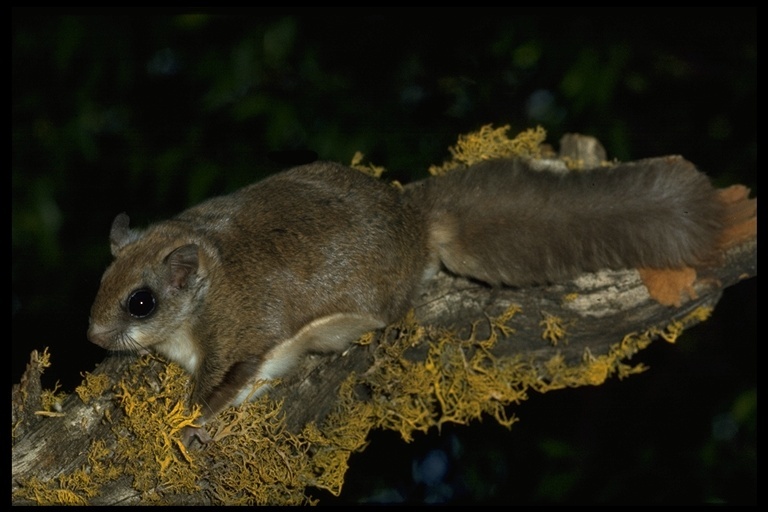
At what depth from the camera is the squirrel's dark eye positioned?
2920mm

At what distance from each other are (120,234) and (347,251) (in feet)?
2.57

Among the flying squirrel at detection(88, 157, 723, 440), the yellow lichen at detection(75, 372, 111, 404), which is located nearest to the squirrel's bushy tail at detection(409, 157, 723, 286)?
the flying squirrel at detection(88, 157, 723, 440)

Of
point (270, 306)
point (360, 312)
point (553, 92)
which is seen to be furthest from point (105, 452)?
point (553, 92)

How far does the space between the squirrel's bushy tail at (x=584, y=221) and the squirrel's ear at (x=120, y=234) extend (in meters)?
1.11

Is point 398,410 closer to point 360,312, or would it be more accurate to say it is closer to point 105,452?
point 360,312

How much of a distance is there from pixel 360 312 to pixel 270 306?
11.6 inches

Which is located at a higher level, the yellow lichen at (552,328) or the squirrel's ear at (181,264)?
the squirrel's ear at (181,264)

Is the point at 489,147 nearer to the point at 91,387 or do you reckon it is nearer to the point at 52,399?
the point at 91,387

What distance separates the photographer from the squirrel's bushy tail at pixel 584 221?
10.1 ft

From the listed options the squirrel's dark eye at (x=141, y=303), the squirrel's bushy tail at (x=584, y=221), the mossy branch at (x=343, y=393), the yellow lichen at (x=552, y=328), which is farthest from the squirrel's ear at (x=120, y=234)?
the yellow lichen at (x=552, y=328)

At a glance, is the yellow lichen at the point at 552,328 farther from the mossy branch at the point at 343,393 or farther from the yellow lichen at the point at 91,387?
the yellow lichen at the point at 91,387

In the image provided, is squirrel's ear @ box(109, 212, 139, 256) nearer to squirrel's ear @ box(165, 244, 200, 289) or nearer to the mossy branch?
squirrel's ear @ box(165, 244, 200, 289)

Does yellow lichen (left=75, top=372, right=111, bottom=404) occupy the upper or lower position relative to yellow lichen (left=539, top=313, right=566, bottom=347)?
lower

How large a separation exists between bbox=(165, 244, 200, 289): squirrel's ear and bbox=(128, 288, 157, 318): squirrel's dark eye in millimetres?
82
